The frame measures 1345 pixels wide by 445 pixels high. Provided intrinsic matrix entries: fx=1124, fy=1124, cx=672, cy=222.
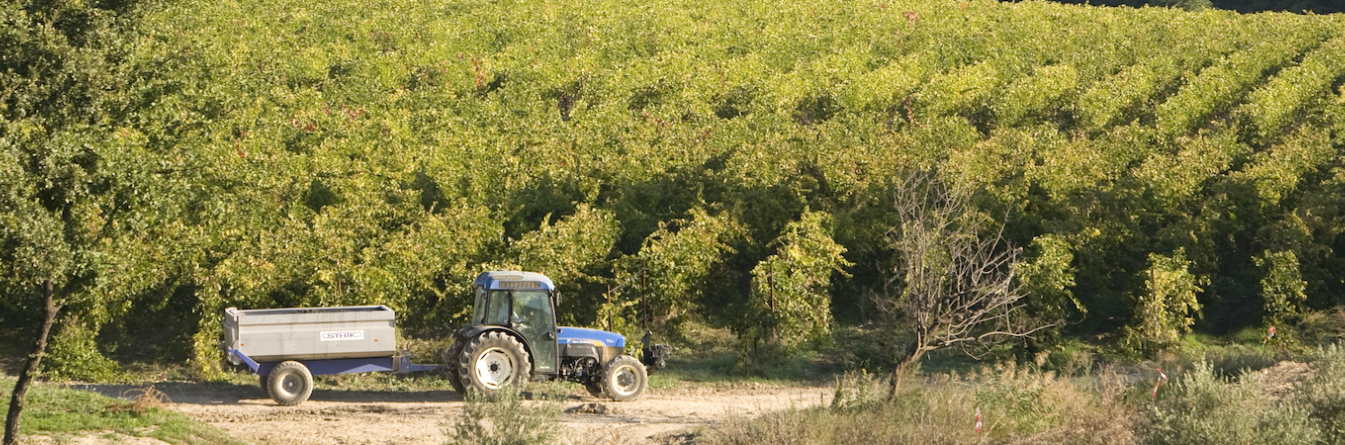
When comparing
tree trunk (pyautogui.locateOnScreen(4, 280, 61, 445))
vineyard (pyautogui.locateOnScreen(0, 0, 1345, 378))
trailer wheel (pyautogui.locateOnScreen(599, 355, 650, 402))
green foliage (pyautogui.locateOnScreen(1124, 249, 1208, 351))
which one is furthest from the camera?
green foliage (pyautogui.locateOnScreen(1124, 249, 1208, 351))

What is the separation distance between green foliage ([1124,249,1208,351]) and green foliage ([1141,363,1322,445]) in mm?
9271

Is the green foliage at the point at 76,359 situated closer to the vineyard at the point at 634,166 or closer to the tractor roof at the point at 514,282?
the vineyard at the point at 634,166

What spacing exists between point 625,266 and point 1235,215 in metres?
13.7

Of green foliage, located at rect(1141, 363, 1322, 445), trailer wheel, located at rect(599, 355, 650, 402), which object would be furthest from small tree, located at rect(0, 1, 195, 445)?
green foliage, located at rect(1141, 363, 1322, 445)

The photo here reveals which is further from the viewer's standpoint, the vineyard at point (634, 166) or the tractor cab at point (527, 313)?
the tractor cab at point (527, 313)

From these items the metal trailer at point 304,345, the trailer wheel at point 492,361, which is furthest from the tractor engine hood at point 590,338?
the metal trailer at point 304,345

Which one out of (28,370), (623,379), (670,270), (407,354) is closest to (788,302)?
(670,270)

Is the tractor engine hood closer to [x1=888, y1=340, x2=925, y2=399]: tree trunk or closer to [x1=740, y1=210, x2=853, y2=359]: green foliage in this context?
[x1=740, y1=210, x2=853, y2=359]: green foliage

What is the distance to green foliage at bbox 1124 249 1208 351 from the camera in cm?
2028

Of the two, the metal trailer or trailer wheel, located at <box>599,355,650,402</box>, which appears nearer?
the metal trailer

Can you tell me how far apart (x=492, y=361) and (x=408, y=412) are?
4.58ft

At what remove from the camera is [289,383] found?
16.5m

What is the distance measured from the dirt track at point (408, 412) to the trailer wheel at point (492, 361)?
1.89ft

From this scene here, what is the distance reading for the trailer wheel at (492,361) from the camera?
16.4 metres
